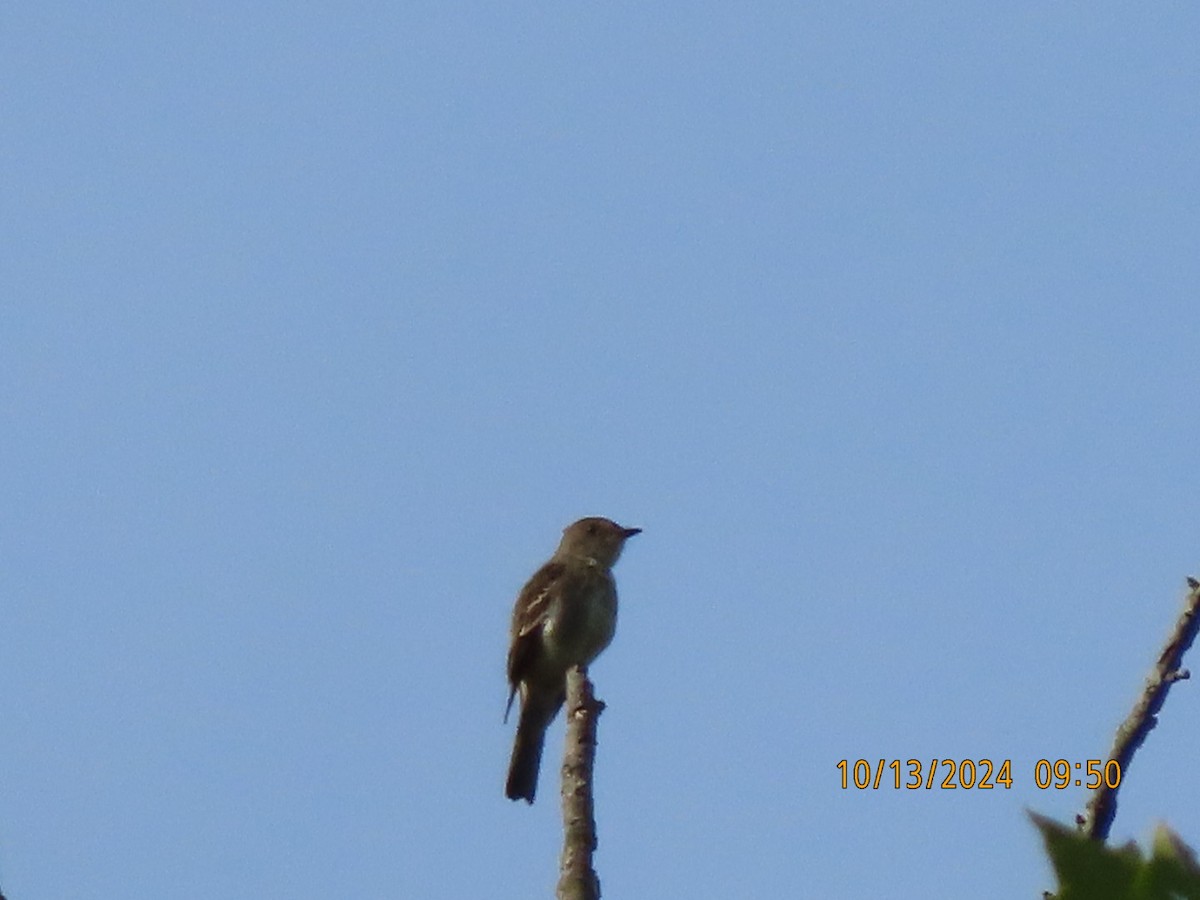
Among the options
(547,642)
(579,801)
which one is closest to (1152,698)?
(579,801)

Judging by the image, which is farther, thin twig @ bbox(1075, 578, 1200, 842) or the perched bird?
the perched bird

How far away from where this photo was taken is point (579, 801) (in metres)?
3.62

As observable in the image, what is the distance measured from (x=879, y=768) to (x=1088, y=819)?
8.79ft

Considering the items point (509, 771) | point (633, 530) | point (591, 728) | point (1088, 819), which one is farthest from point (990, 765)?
point (633, 530)

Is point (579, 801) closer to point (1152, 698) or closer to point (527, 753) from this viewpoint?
point (1152, 698)

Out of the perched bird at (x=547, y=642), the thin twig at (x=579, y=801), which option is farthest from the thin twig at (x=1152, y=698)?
the perched bird at (x=547, y=642)

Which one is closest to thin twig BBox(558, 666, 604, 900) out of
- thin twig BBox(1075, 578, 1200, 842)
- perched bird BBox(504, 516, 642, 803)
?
thin twig BBox(1075, 578, 1200, 842)

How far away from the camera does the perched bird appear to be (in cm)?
1179

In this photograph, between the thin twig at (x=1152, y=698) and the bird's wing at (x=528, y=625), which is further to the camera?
the bird's wing at (x=528, y=625)

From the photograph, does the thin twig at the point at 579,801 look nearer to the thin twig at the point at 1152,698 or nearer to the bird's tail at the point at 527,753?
the thin twig at the point at 1152,698

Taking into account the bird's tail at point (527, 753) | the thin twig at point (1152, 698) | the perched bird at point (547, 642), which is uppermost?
the perched bird at point (547, 642)

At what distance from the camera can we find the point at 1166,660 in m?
2.92

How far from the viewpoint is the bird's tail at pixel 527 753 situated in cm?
1171

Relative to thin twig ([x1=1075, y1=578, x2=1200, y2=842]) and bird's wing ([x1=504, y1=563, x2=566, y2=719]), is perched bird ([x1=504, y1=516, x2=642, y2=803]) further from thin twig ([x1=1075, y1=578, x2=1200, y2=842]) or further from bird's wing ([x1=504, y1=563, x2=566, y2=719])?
thin twig ([x1=1075, y1=578, x2=1200, y2=842])
